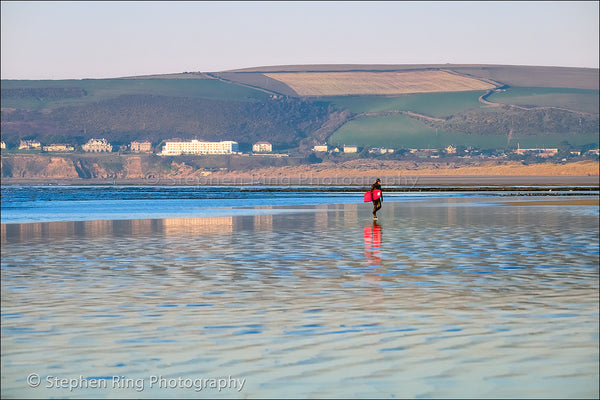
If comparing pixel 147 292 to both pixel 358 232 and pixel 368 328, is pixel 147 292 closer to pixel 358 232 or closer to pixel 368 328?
pixel 368 328

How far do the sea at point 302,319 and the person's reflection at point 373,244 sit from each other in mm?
141

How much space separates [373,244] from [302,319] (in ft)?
46.6

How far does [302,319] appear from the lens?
13.5m

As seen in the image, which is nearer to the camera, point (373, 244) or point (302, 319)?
point (302, 319)

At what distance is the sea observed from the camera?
31.3 ft

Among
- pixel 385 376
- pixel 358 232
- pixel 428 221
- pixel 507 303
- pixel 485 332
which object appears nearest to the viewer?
pixel 385 376

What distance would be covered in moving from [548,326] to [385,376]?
13.3 feet

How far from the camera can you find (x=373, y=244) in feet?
90.4

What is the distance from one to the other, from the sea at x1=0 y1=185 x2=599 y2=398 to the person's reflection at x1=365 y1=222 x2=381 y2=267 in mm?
141

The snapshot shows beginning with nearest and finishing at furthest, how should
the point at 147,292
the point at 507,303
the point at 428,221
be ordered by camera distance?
1. the point at 507,303
2. the point at 147,292
3. the point at 428,221

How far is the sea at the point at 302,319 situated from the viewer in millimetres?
9547

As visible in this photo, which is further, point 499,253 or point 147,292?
point 499,253

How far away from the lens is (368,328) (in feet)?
41.6

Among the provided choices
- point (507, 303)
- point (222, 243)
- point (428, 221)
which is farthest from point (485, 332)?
point (428, 221)
